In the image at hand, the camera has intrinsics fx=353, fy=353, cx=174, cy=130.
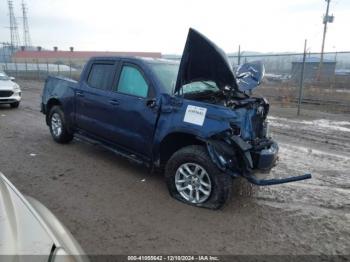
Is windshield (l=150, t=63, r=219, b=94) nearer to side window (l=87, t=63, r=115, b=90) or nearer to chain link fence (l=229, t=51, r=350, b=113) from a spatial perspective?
side window (l=87, t=63, r=115, b=90)

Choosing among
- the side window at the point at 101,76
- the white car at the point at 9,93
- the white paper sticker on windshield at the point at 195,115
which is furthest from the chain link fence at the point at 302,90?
the white car at the point at 9,93

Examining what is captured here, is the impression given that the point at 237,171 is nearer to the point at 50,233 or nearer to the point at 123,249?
the point at 123,249

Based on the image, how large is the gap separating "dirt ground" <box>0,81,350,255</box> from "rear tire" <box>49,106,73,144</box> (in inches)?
7.7

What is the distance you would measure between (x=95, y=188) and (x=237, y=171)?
209 cm

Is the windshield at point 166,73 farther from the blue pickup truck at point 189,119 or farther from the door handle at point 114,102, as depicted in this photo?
the door handle at point 114,102

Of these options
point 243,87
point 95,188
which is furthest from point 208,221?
point 243,87

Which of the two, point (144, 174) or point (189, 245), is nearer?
point (189, 245)

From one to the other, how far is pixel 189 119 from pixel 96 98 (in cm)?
215

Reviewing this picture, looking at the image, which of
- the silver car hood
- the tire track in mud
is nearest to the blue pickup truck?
the tire track in mud

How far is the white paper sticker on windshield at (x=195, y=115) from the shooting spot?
4.50 metres

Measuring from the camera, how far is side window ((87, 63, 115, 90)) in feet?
19.5

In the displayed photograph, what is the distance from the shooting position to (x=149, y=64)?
17.7 feet

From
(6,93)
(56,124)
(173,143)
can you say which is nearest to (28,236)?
(173,143)

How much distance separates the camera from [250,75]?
5.62 m
